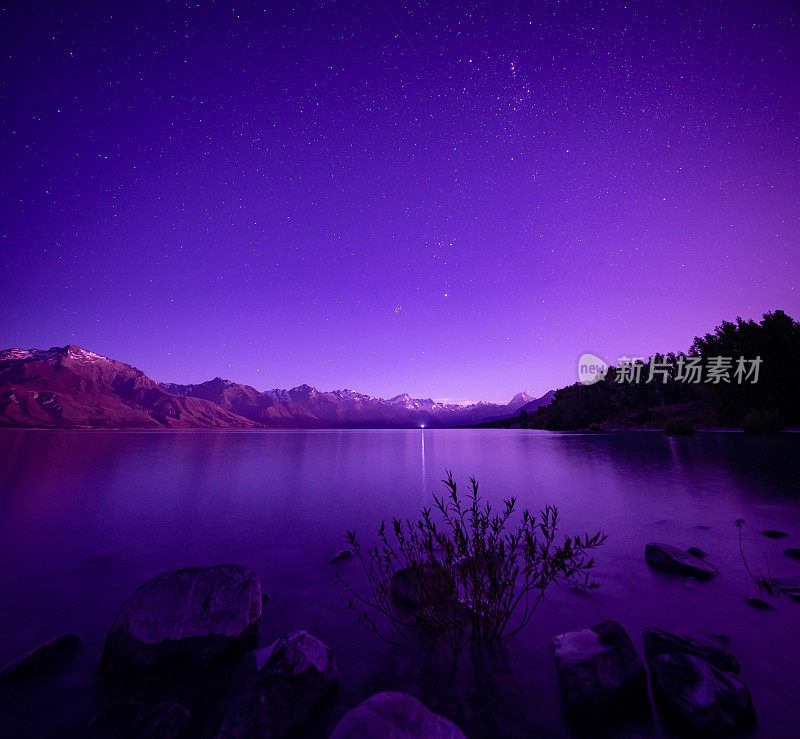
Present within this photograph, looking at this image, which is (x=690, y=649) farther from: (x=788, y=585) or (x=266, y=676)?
(x=266, y=676)

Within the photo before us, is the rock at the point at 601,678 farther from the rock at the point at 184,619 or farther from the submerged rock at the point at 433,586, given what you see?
the rock at the point at 184,619

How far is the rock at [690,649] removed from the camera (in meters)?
4.24

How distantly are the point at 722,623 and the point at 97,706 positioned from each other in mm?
8738

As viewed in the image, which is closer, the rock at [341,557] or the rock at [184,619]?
the rock at [184,619]

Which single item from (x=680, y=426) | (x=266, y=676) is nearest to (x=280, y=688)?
(x=266, y=676)

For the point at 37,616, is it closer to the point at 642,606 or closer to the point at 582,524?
the point at 642,606

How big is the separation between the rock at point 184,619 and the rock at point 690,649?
567cm

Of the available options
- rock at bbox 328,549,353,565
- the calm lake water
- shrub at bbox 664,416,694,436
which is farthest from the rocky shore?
shrub at bbox 664,416,694,436

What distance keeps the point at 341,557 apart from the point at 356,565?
59 centimetres

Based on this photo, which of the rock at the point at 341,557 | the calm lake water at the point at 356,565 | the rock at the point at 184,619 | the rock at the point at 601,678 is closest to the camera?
the rock at the point at 601,678

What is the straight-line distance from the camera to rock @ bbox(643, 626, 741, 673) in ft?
13.9

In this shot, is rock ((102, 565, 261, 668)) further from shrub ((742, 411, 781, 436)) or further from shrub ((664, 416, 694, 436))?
shrub ((664, 416, 694, 436))

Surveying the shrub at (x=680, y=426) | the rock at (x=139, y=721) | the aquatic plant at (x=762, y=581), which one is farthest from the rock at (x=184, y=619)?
the shrub at (x=680, y=426)

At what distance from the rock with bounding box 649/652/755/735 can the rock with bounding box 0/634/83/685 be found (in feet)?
25.3
